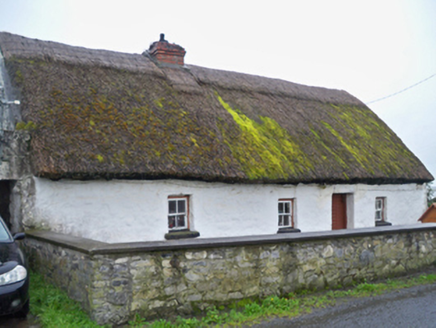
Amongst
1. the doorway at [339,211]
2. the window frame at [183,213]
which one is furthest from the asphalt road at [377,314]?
the doorway at [339,211]

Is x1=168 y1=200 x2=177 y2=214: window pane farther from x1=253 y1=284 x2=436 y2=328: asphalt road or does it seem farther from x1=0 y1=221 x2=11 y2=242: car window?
x1=253 y1=284 x2=436 y2=328: asphalt road

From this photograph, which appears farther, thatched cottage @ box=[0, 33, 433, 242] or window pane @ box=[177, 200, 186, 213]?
window pane @ box=[177, 200, 186, 213]

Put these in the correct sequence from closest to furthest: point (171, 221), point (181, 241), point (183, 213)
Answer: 1. point (181, 241)
2. point (171, 221)
3. point (183, 213)

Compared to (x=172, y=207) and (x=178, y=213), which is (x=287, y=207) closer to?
(x=178, y=213)

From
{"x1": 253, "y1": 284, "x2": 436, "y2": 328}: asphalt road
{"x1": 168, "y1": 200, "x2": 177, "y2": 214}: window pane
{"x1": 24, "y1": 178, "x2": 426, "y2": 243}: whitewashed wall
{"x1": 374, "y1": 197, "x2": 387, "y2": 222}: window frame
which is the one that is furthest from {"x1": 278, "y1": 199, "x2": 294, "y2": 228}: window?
{"x1": 253, "y1": 284, "x2": 436, "y2": 328}: asphalt road

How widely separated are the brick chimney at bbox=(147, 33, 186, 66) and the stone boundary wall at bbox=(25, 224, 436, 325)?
7585 millimetres

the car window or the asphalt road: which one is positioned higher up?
the car window

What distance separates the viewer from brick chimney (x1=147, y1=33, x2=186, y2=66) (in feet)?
43.3

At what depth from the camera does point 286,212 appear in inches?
463

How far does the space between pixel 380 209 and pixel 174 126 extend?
27.1 ft

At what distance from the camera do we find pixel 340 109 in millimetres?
16500

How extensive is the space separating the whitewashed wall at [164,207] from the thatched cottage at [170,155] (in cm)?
2

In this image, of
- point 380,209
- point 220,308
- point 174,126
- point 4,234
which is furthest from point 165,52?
point 220,308

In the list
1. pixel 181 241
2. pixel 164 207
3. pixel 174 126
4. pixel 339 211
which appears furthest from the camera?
pixel 339 211
